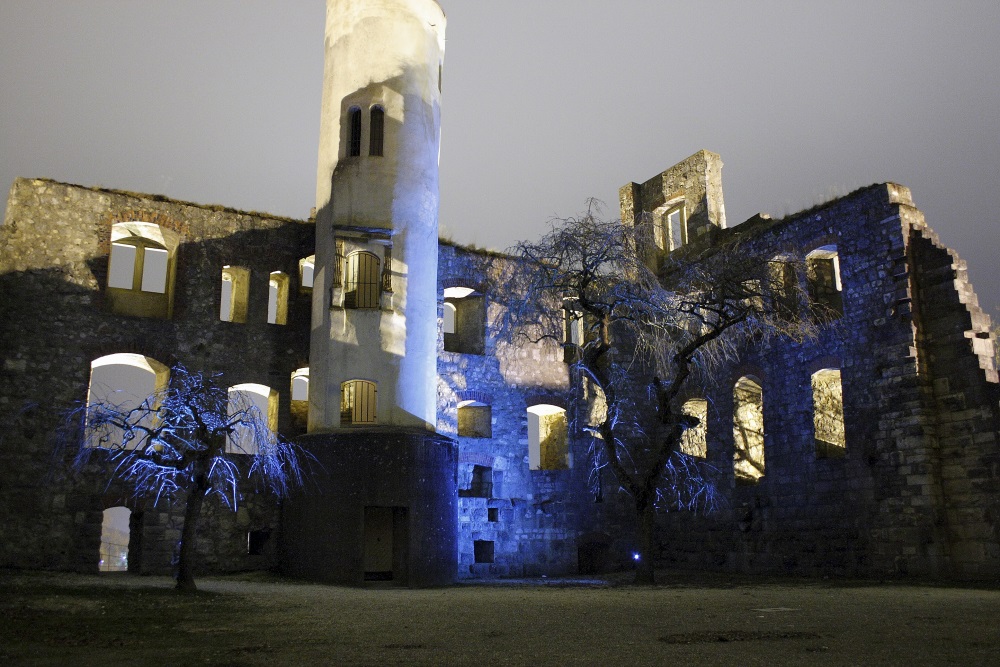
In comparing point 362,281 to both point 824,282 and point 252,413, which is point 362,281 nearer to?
point 252,413

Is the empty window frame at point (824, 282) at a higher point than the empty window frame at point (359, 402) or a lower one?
higher

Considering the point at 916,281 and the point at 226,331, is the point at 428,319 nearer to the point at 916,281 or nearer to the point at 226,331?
the point at 226,331

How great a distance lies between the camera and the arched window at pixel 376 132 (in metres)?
19.2

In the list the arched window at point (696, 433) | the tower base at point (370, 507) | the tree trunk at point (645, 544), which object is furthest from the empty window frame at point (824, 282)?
the tower base at point (370, 507)

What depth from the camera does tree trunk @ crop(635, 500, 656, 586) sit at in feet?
52.4

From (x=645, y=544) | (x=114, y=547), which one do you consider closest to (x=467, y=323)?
(x=645, y=544)

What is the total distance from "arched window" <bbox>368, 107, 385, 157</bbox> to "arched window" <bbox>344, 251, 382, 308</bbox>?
2.41 m

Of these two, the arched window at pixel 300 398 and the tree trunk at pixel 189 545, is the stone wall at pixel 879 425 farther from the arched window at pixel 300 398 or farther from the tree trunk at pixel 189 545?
the tree trunk at pixel 189 545

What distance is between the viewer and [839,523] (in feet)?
55.5

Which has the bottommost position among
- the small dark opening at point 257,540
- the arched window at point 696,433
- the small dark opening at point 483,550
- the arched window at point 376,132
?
the small dark opening at point 483,550

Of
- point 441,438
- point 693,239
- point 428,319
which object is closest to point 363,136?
point 428,319

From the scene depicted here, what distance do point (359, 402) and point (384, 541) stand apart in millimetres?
3199

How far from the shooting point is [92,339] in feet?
59.1

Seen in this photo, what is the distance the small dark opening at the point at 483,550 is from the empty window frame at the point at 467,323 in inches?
192
